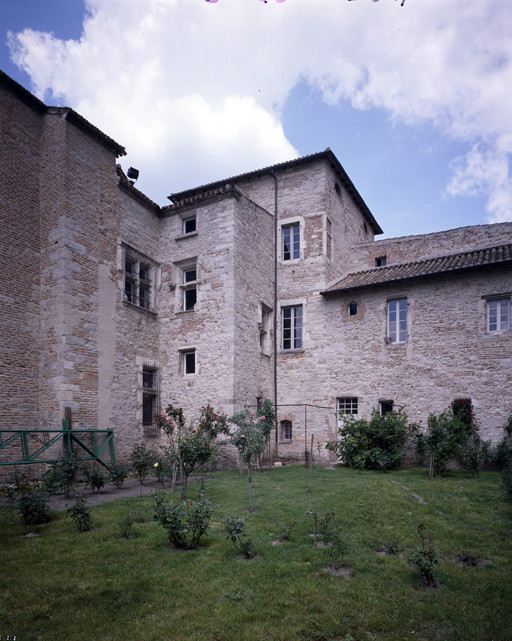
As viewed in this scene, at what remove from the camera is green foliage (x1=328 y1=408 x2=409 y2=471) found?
12891 millimetres

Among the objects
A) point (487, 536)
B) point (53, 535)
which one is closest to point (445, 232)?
point (487, 536)

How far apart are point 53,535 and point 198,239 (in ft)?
36.9

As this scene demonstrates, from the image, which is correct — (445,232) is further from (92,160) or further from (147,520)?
(147,520)

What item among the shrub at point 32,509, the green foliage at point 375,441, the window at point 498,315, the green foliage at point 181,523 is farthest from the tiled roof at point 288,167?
the green foliage at point 181,523

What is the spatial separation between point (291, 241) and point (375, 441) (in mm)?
8679

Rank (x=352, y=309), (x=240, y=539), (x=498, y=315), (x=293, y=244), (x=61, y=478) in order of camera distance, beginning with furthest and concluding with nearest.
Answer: (x=293, y=244) < (x=352, y=309) < (x=498, y=315) < (x=61, y=478) < (x=240, y=539)

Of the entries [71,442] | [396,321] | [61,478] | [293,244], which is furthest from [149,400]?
[396,321]

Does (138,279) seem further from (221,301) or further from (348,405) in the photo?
(348,405)

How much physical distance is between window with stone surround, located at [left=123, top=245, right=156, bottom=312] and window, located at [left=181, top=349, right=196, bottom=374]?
82.0 inches

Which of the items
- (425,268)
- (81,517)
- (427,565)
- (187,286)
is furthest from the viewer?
(187,286)

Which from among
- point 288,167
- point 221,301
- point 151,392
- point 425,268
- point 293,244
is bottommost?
point 151,392

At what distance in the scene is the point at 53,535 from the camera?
615 cm

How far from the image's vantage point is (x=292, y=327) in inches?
669

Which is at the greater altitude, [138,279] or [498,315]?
[138,279]
